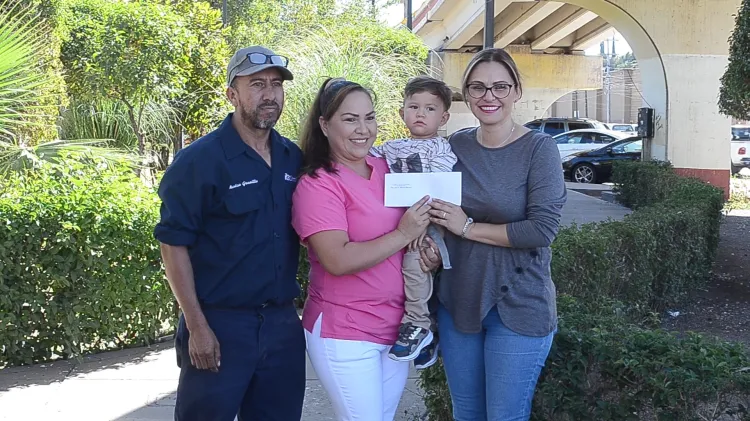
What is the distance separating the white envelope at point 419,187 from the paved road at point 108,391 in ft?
6.93

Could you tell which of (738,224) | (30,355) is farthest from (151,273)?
(738,224)

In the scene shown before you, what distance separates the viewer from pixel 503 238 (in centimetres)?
289

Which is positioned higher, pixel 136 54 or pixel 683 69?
pixel 136 54

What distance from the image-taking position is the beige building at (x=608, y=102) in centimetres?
6688

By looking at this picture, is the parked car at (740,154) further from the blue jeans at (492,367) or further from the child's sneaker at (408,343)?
the child's sneaker at (408,343)

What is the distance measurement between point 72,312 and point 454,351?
11.9 feet

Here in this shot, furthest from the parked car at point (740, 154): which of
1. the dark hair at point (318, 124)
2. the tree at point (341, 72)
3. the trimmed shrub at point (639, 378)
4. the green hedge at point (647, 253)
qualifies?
the dark hair at point (318, 124)

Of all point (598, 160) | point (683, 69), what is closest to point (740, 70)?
point (683, 69)

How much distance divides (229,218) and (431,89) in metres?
1.01

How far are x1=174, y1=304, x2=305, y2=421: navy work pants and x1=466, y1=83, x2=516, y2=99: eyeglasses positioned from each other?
1137mm

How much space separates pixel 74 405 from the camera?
16.7ft

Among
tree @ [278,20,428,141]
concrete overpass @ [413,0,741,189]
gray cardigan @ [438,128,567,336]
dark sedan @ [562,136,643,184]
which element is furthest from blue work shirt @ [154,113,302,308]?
dark sedan @ [562,136,643,184]

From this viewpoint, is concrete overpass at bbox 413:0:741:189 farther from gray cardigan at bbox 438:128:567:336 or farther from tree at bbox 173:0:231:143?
→ gray cardigan at bbox 438:128:567:336

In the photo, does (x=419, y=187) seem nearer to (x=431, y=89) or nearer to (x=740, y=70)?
(x=431, y=89)
